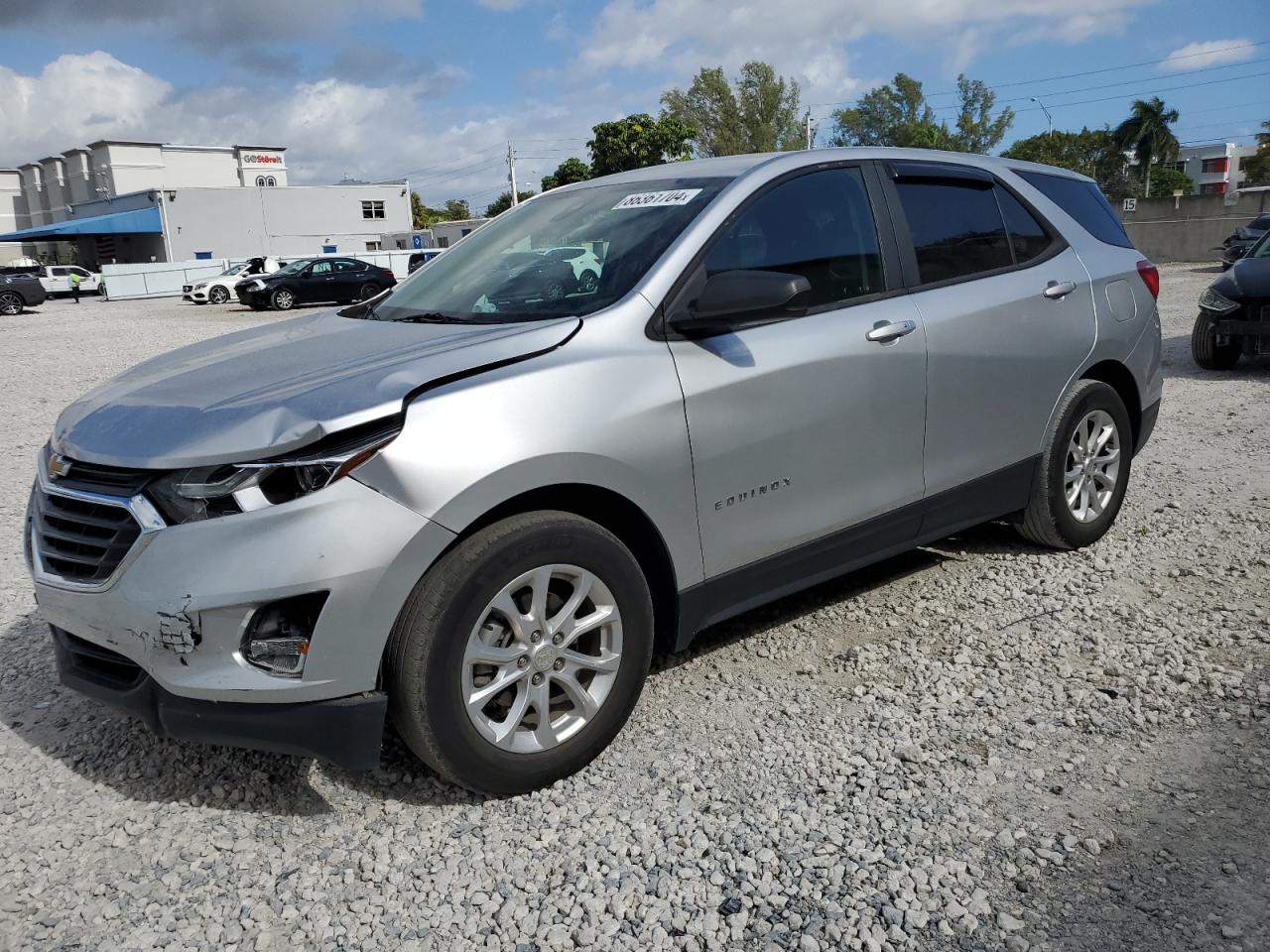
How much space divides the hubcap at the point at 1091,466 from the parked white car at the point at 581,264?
2471 millimetres

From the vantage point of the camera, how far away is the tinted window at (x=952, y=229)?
403 cm

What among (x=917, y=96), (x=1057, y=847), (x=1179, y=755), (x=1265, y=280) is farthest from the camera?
(x=917, y=96)

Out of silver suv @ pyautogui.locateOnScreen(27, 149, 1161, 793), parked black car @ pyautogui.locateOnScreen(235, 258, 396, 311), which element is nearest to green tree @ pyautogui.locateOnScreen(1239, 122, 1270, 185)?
parked black car @ pyautogui.locateOnScreen(235, 258, 396, 311)

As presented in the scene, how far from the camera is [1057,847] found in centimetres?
268

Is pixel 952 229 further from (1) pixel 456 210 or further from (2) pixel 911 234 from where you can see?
(1) pixel 456 210

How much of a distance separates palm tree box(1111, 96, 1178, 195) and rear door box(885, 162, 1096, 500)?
7689 centimetres

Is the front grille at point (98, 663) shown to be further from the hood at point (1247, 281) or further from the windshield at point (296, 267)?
the windshield at point (296, 267)

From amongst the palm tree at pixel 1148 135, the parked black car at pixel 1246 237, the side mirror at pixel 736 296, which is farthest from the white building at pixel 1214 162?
the side mirror at pixel 736 296

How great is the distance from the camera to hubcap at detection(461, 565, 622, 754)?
9.23ft

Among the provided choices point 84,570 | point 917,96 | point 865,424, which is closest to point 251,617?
point 84,570

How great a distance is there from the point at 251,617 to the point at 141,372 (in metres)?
1.39

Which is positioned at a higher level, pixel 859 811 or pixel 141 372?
pixel 141 372

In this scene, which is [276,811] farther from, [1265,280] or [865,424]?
[1265,280]

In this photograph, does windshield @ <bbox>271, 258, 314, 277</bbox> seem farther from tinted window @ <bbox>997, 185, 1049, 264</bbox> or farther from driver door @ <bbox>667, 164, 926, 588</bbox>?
driver door @ <bbox>667, 164, 926, 588</bbox>
